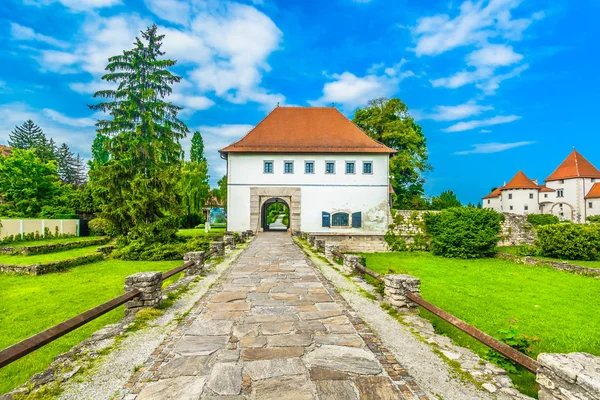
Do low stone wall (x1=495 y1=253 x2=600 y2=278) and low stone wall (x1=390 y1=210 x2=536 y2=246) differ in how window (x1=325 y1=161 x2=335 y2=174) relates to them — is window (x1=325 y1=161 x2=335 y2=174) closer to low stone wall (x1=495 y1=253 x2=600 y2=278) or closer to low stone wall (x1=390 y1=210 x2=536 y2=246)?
low stone wall (x1=390 y1=210 x2=536 y2=246)

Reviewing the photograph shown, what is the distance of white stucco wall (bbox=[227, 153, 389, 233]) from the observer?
79.8ft

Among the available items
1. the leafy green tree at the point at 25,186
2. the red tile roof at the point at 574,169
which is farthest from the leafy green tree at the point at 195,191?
the red tile roof at the point at 574,169

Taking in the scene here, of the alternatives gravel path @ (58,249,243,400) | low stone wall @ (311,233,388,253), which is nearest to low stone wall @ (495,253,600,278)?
low stone wall @ (311,233,388,253)

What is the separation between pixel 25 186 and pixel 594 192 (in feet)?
220

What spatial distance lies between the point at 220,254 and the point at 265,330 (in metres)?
8.23

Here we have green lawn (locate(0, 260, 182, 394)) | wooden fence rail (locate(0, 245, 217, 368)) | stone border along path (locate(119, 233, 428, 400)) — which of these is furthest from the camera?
green lawn (locate(0, 260, 182, 394))

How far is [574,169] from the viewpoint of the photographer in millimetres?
46031

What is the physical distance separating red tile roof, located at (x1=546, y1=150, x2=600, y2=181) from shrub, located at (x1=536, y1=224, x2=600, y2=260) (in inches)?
1478

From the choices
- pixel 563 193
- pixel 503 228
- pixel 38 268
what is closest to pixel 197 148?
pixel 38 268

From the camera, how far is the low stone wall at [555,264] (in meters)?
13.4

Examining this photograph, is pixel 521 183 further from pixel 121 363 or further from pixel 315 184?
pixel 121 363

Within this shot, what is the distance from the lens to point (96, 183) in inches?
627

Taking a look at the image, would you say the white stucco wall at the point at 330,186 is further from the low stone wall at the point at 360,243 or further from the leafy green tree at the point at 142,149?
the leafy green tree at the point at 142,149

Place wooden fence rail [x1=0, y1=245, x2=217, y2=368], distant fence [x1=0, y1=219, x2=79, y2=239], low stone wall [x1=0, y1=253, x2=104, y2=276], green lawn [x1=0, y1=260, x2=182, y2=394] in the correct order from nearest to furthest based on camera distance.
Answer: wooden fence rail [x1=0, y1=245, x2=217, y2=368], green lawn [x1=0, y1=260, x2=182, y2=394], low stone wall [x1=0, y1=253, x2=104, y2=276], distant fence [x1=0, y1=219, x2=79, y2=239]
